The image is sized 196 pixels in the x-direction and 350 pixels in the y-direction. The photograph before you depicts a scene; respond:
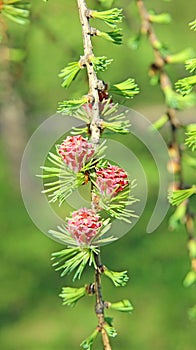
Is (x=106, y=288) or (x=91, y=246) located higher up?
(x=106, y=288)

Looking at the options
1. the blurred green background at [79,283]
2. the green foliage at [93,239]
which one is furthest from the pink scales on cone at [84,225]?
the blurred green background at [79,283]

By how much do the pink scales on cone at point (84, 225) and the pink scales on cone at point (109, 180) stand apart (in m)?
0.02

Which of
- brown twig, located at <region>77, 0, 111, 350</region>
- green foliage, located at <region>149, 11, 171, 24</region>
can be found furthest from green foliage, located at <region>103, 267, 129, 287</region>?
green foliage, located at <region>149, 11, 171, 24</region>

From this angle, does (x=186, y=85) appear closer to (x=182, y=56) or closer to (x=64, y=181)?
(x=64, y=181)

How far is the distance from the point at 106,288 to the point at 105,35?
2.78 metres

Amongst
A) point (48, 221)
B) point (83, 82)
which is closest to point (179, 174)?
point (83, 82)

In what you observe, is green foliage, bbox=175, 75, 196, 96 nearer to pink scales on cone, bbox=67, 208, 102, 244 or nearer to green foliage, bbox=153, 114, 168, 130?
pink scales on cone, bbox=67, 208, 102, 244

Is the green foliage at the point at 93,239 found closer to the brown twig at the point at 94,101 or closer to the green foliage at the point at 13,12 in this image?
the brown twig at the point at 94,101

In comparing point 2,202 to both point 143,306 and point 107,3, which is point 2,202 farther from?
point 107,3

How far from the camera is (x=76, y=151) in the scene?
567 mm

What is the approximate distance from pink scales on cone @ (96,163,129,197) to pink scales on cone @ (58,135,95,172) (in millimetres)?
18

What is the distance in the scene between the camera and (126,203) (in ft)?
1.97

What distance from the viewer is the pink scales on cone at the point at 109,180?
1.86 feet

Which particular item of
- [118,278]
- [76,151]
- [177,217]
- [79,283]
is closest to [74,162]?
[76,151]
